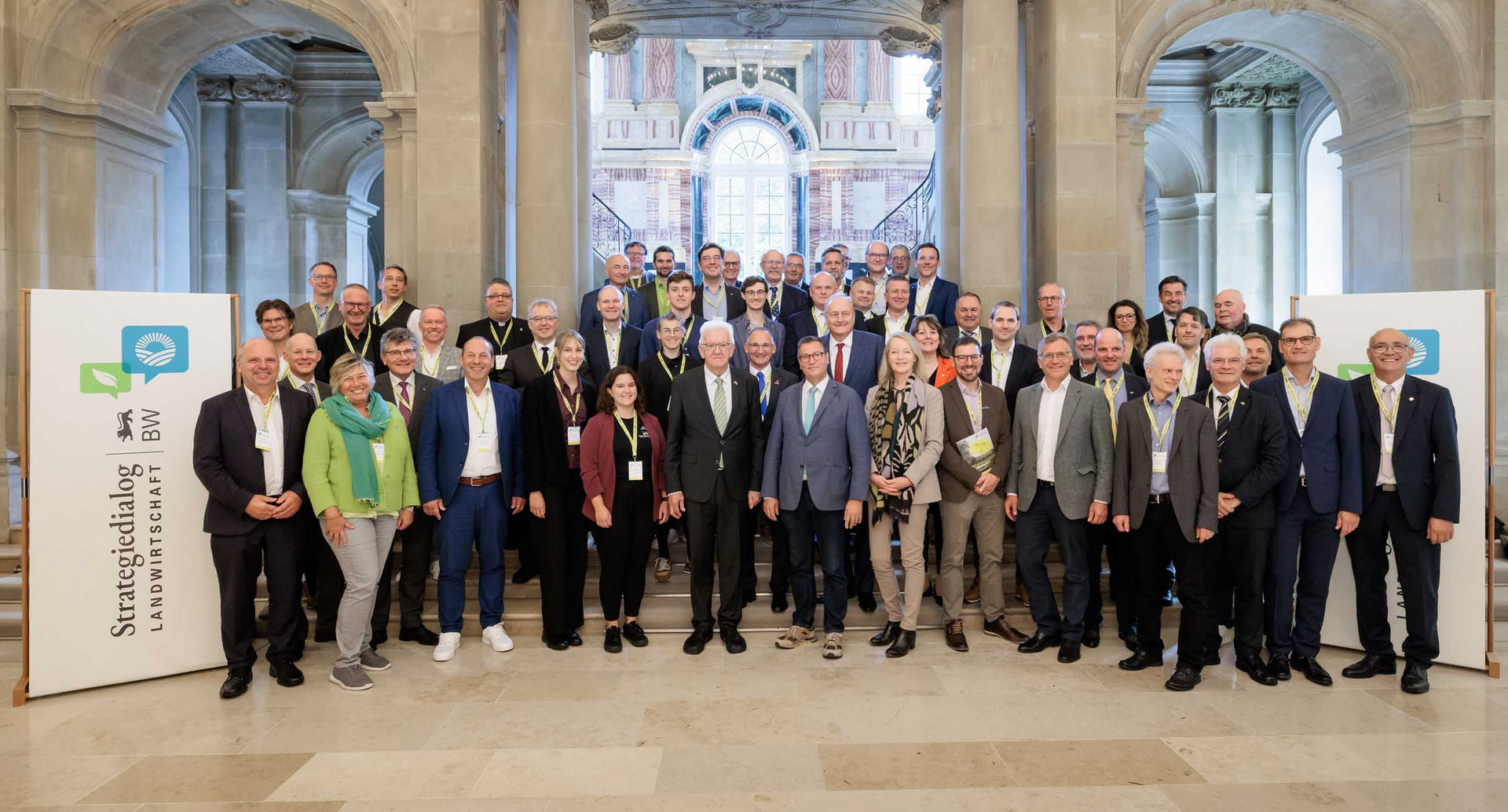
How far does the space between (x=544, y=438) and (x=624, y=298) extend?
1.73 metres

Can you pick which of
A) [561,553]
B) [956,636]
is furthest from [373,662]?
[956,636]

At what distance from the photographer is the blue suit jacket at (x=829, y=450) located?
502cm

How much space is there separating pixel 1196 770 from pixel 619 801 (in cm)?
227

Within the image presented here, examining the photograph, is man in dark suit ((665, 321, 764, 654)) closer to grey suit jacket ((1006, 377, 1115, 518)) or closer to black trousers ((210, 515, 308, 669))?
grey suit jacket ((1006, 377, 1115, 518))

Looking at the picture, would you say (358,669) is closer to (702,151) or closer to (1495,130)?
(1495,130)

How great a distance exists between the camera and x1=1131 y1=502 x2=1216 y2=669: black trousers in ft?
15.0

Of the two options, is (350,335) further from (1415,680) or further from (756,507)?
(1415,680)

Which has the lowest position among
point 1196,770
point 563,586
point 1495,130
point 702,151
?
point 1196,770

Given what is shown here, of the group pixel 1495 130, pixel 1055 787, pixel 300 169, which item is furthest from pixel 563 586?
pixel 300 169

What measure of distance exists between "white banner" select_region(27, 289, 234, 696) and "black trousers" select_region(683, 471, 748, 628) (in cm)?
266

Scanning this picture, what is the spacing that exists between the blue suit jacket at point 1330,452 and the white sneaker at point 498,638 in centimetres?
436

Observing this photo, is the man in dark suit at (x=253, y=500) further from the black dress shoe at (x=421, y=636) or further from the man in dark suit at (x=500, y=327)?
the man in dark suit at (x=500, y=327)

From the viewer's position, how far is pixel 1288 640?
4.75 m

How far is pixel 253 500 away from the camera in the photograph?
455 centimetres
